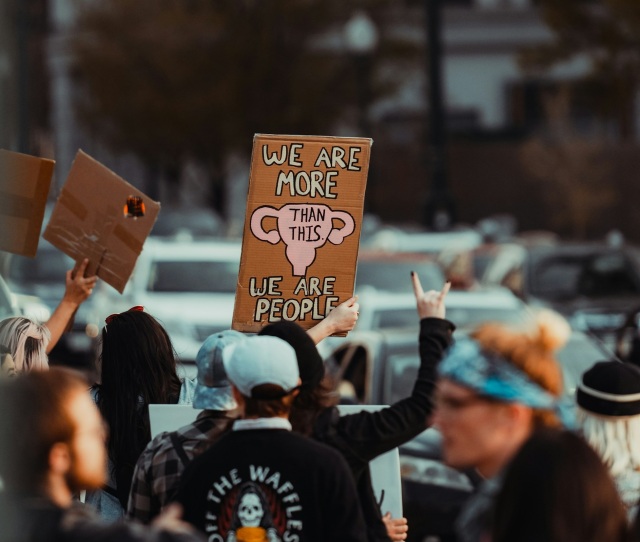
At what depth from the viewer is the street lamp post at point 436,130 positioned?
2355 centimetres

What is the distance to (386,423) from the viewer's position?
4402mm

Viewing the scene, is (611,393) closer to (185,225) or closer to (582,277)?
(582,277)

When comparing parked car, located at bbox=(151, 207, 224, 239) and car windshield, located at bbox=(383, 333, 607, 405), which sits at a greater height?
parked car, located at bbox=(151, 207, 224, 239)

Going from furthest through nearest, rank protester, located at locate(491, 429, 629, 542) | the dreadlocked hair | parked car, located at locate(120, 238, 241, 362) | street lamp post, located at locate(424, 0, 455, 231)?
1. street lamp post, located at locate(424, 0, 455, 231)
2. parked car, located at locate(120, 238, 241, 362)
3. the dreadlocked hair
4. protester, located at locate(491, 429, 629, 542)

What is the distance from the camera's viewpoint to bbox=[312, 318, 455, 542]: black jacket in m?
4.32

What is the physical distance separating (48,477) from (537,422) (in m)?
1.07

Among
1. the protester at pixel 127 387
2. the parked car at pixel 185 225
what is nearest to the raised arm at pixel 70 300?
the protester at pixel 127 387

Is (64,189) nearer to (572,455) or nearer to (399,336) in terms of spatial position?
(572,455)

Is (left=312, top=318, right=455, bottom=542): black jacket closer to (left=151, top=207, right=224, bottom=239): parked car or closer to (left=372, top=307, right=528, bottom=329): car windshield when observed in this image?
(left=372, top=307, right=528, bottom=329): car windshield

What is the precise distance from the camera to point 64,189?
5973 mm

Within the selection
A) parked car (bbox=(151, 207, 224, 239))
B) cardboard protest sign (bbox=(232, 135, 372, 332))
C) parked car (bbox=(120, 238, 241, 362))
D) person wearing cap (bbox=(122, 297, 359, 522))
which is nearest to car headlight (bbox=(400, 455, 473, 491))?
cardboard protest sign (bbox=(232, 135, 372, 332))

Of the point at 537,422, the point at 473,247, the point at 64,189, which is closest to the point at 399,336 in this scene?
the point at 64,189

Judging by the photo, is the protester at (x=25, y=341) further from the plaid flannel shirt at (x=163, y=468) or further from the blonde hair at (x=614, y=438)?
the blonde hair at (x=614, y=438)

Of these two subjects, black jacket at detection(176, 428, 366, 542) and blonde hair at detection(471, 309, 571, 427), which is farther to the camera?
black jacket at detection(176, 428, 366, 542)
